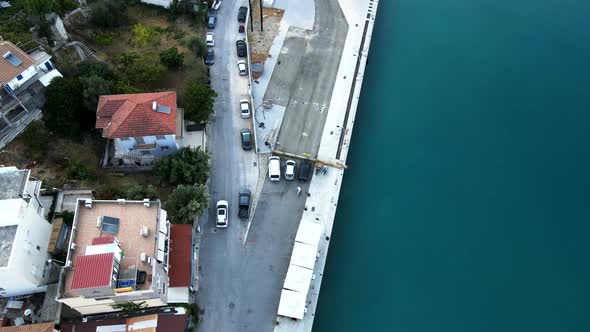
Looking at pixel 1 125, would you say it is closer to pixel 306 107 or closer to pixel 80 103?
pixel 80 103

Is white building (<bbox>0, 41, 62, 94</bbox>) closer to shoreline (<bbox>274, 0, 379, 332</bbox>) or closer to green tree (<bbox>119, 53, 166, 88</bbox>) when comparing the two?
green tree (<bbox>119, 53, 166, 88</bbox>)

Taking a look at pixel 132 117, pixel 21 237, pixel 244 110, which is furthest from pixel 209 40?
pixel 21 237

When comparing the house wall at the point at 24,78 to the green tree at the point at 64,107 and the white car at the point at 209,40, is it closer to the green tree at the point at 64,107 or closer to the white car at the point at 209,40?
the green tree at the point at 64,107

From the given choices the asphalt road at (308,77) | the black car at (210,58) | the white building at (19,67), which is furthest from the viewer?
the black car at (210,58)

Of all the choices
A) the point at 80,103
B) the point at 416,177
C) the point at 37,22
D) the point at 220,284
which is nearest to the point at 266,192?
the point at 220,284

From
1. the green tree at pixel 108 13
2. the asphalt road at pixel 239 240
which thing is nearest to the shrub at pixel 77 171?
the asphalt road at pixel 239 240

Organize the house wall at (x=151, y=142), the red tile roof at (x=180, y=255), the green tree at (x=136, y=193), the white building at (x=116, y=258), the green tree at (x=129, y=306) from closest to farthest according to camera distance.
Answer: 1. the white building at (x=116, y=258)
2. the green tree at (x=129, y=306)
3. the red tile roof at (x=180, y=255)
4. the green tree at (x=136, y=193)
5. the house wall at (x=151, y=142)

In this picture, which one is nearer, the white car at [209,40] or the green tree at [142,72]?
the green tree at [142,72]

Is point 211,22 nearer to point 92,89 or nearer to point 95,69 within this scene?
point 95,69
